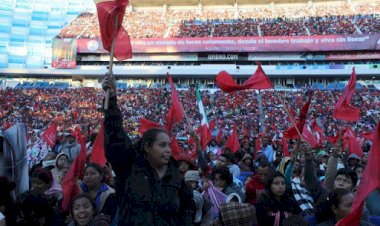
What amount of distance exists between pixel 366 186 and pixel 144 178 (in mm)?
1288

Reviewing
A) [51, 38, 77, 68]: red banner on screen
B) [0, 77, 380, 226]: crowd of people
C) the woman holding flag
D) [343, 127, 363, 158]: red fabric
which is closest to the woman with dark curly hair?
[0, 77, 380, 226]: crowd of people

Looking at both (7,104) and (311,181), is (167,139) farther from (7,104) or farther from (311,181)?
(7,104)

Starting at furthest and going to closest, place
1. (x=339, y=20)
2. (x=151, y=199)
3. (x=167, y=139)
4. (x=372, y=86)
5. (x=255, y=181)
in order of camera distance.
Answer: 1. (x=339, y=20)
2. (x=372, y=86)
3. (x=255, y=181)
4. (x=167, y=139)
5. (x=151, y=199)

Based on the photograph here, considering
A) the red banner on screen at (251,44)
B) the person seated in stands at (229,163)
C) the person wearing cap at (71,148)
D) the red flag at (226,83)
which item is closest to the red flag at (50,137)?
the person wearing cap at (71,148)

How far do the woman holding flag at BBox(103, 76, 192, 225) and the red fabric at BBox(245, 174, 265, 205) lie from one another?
2.02 metres

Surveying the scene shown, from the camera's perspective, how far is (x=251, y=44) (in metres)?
40.6

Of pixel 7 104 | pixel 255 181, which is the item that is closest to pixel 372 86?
pixel 7 104

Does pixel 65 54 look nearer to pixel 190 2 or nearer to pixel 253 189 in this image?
Result: pixel 190 2

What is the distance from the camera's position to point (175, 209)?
255 centimetres

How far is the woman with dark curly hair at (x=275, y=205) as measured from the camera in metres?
3.65

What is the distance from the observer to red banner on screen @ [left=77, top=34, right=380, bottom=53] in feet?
128

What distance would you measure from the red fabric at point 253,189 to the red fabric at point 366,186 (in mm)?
1945

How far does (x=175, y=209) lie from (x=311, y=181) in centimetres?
218

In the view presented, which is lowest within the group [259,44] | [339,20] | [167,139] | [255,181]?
[255,181]
